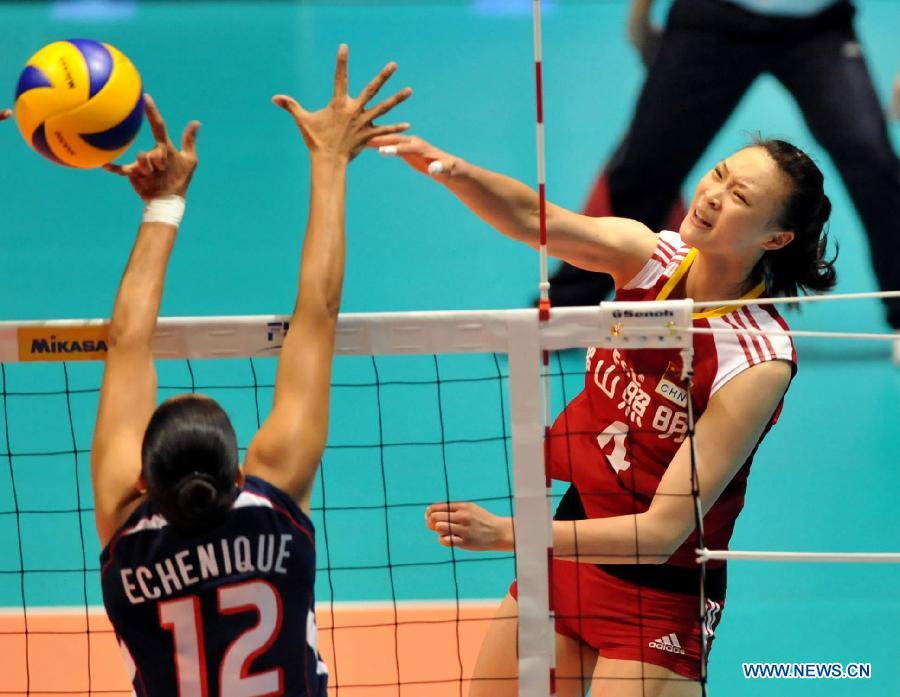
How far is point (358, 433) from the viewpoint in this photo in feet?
20.5

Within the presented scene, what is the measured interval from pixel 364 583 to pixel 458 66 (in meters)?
5.67

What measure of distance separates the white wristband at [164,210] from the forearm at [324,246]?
13.7 inches

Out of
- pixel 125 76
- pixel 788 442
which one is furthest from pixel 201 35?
pixel 125 76

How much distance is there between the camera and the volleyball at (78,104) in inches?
119

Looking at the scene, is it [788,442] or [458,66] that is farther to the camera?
[458,66]

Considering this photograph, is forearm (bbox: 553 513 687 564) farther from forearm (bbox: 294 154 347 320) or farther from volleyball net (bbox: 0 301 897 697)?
forearm (bbox: 294 154 347 320)

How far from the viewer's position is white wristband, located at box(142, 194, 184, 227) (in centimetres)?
298

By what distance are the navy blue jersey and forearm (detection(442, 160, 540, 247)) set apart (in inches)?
41.4

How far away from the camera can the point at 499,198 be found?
3.35m

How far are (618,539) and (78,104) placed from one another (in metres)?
1.71

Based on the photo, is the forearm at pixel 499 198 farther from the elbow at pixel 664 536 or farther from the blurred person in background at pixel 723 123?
the blurred person in background at pixel 723 123

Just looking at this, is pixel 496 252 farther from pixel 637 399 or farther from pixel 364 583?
pixel 637 399
